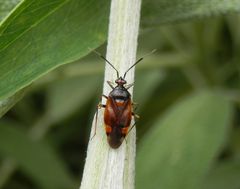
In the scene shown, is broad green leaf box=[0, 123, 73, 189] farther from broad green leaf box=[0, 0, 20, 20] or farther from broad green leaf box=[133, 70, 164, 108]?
broad green leaf box=[0, 0, 20, 20]

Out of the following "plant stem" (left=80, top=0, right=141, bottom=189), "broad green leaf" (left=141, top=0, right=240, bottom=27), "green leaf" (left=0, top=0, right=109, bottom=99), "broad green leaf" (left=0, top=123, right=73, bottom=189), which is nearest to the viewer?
"plant stem" (left=80, top=0, right=141, bottom=189)

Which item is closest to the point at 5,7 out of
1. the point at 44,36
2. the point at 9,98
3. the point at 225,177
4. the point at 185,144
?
the point at 44,36

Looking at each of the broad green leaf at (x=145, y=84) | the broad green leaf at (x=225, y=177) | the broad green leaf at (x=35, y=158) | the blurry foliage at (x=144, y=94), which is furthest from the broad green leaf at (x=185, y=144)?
the broad green leaf at (x=35, y=158)

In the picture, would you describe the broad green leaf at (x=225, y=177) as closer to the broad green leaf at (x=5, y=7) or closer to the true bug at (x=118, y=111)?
the true bug at (x=118, y=111)

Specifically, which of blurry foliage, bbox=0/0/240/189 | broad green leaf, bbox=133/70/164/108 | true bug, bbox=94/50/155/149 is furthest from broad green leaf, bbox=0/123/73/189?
true bug, bbox=94/50/155/149

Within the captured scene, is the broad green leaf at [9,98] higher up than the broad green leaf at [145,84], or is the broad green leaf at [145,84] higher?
the broad green leaf at [145,84]

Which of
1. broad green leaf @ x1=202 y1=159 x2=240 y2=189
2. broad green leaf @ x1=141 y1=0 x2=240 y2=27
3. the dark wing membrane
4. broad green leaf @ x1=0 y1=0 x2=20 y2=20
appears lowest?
the dark wing membrane

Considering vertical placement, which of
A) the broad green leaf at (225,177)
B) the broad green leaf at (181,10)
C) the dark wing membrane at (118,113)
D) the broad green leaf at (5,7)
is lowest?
the dark wing membrane at (118,113)
